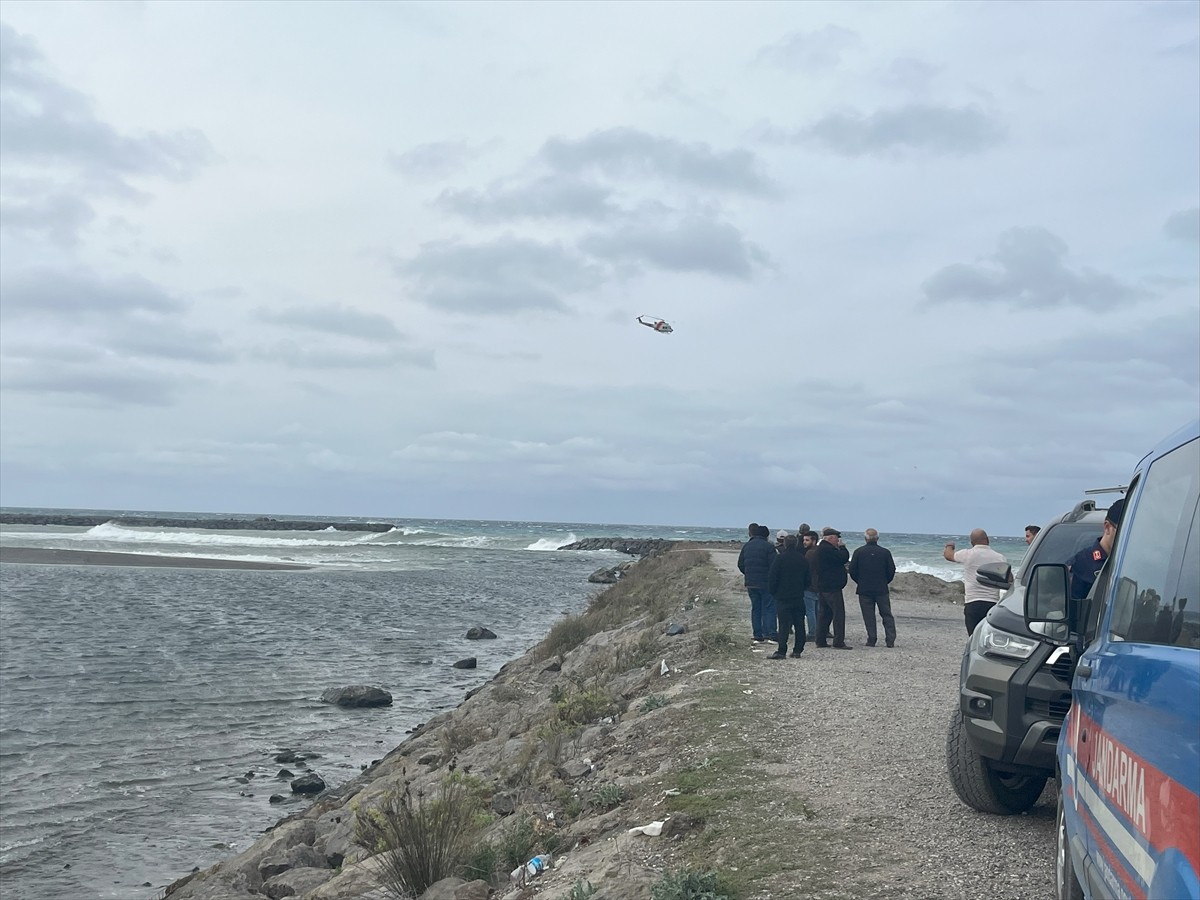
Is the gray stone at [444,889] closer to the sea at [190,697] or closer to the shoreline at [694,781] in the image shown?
the shoreline at [694,781]

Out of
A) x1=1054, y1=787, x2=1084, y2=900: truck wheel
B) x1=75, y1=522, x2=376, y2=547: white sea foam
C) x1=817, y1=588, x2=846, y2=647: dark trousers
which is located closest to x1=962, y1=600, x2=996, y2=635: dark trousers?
x1=817, y1=588, x2=846, y2=647: dark trousers

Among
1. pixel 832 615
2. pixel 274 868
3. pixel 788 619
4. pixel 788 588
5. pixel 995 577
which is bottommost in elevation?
pixel 274 868

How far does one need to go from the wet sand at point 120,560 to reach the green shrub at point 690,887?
59.8 metres

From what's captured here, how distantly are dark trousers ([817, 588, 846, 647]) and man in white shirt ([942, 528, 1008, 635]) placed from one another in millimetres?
2753

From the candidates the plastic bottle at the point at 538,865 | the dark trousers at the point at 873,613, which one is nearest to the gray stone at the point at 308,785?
the plastic bottle at the point at 538,865

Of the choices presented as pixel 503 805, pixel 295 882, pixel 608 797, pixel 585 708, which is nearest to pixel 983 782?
pixel 608 797

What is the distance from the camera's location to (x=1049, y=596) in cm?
474

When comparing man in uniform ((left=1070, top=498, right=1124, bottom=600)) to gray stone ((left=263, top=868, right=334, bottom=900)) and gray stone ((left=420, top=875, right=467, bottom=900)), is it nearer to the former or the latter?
gray stone ((left=420, top=875, right=467, bottom=900))

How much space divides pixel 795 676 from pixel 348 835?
5.75 meters

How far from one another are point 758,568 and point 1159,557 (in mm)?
12802

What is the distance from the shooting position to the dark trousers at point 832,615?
660 inches

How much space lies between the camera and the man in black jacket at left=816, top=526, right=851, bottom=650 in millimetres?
16406

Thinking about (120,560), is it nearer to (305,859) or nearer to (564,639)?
(564,639)

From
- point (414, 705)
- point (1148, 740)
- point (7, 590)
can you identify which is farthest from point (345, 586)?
point (1148, 740)
